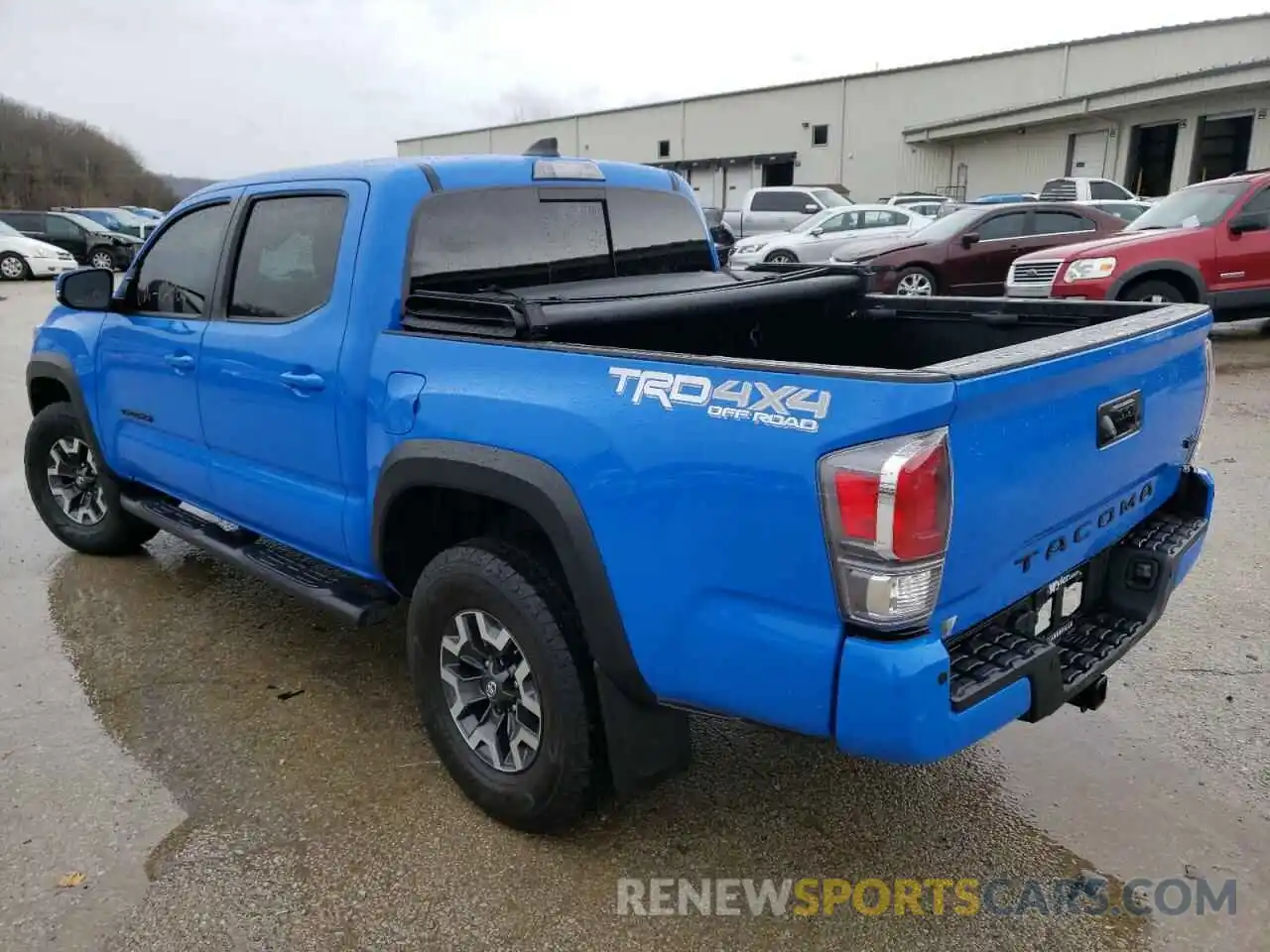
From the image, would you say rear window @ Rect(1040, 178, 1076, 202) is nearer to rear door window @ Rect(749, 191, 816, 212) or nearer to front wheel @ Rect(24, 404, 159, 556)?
rear door window @ Rect(749, 191, 816, 212)

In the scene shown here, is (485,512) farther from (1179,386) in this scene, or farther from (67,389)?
(67,389)

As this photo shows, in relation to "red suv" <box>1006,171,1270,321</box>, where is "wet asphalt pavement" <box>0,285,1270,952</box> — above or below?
below

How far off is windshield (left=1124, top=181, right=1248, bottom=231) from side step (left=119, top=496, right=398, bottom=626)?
33.0ft

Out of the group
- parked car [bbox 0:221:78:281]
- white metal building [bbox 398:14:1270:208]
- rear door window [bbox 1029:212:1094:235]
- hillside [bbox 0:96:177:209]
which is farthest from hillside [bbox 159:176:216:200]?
rear door window [bbox 1029:212:1094:235]

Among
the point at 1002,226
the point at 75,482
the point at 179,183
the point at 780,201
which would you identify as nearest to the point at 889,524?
the point at 75,482

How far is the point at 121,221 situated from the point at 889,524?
39.3 metres

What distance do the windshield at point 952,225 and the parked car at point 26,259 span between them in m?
19.8

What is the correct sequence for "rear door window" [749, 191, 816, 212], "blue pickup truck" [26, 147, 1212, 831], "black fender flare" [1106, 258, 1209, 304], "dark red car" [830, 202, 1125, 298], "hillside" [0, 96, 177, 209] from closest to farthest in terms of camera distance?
"blue pickup truck" [26, 147, 1212, 831]
"black fender flare" [1106, 258, 1209, 304]
"dark red car" [830, 202, 1125, 298]
"rear door window" [749, 191, 816, 212]
"hillside" [0, 96, 177, 209]

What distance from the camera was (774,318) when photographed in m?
3.68

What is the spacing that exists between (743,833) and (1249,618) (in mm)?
2719

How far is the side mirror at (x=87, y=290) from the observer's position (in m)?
4.31

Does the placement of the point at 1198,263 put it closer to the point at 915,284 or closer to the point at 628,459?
the point at 915,284

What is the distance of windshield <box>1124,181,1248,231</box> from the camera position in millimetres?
10273

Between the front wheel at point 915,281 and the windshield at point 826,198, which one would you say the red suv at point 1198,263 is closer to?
the front wheel at point 915,281
